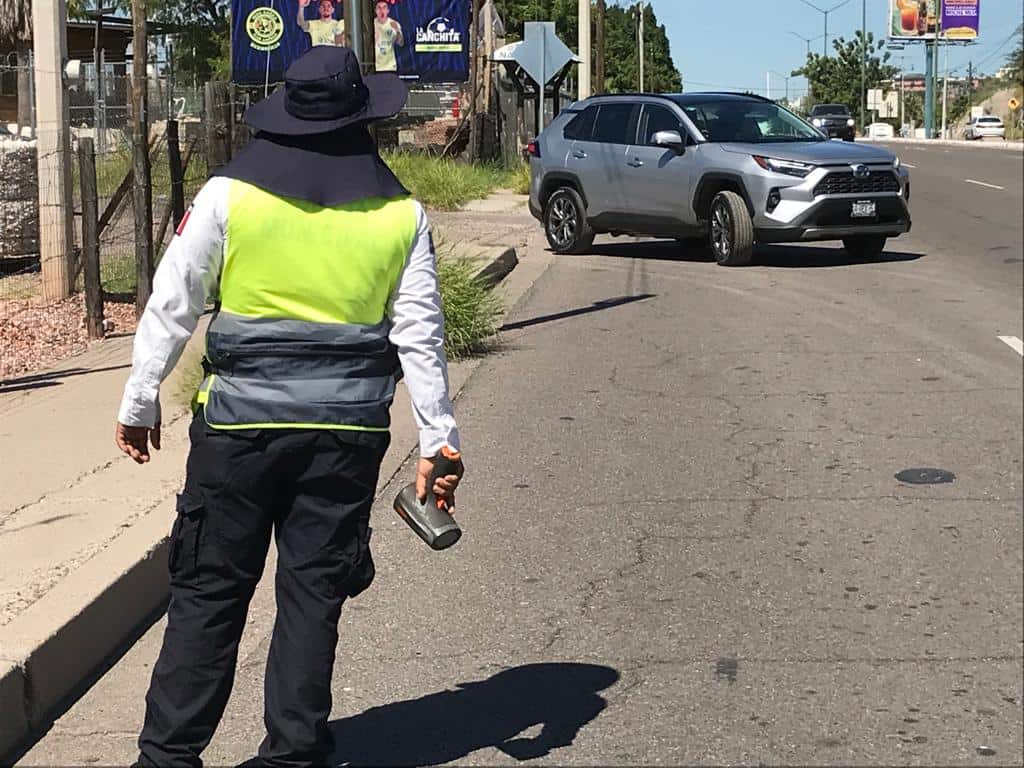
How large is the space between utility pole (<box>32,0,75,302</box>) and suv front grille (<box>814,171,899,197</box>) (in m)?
7.02

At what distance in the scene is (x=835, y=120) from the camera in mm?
10391

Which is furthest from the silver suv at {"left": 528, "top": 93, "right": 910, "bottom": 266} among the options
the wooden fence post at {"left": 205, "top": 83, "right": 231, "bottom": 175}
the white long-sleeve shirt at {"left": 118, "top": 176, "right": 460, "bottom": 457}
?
the white long-sleeve shirt at {"left": 118, "top": 176, "right": 460, "bottom": 457}

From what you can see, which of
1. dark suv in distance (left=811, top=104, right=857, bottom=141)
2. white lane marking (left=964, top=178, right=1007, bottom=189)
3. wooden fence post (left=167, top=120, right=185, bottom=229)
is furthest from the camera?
wooden fence post (left=167, top=120, right=185, bottom=229)

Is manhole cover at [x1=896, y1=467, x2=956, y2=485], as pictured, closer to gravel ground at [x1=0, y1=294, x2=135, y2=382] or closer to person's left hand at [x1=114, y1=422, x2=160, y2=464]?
person's left hand at [x1=114, y1=422, x2=160, y2=464]

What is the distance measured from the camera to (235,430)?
3615mm

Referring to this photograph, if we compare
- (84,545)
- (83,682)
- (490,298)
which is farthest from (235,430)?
(490,298)

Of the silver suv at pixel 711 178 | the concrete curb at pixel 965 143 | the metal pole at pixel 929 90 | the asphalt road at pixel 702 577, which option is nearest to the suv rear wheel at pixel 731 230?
the silver suv at pixel 711 178

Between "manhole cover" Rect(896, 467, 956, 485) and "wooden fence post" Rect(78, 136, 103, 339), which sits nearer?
"manhole cover" Rect(896, 467, 956, 485)

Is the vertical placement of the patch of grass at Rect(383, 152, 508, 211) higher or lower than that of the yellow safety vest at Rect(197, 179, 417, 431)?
higher

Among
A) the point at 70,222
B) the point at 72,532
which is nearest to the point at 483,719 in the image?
the point at 72,532

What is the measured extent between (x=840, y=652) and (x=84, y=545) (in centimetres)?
261

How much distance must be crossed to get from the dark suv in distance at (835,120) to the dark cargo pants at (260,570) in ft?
13.5

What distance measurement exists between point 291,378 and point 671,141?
12269 mm

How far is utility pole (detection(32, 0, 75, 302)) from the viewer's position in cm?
1112
